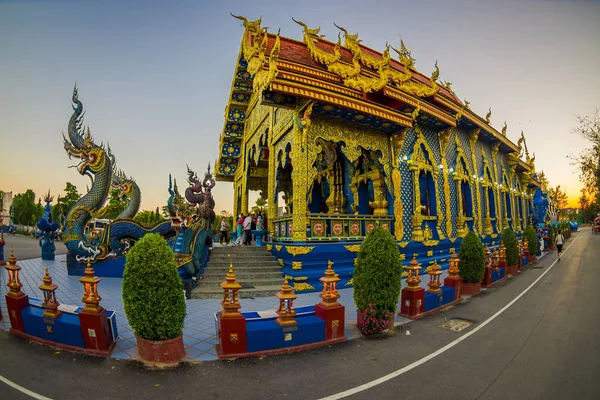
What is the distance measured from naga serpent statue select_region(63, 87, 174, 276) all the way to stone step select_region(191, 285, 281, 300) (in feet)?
14.3

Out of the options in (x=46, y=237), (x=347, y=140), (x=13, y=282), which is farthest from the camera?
(x=46, y=237)

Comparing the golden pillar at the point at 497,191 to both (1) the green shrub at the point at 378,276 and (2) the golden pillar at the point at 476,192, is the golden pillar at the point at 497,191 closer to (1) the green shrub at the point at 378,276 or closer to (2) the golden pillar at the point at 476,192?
→ (2) the golden pillar at the point at 476,192

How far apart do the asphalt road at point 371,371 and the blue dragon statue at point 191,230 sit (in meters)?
3.47

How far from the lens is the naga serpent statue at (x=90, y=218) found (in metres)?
10.2

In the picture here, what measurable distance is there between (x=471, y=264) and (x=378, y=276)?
15.0ft

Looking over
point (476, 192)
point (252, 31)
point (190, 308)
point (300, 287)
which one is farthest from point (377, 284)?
point (476, 192)

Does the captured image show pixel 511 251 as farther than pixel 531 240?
No

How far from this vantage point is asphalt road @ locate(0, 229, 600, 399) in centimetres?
310

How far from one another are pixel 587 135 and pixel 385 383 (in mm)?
18900

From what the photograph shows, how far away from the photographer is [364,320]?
4793 millimetres

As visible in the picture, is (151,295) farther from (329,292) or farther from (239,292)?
(239,292)

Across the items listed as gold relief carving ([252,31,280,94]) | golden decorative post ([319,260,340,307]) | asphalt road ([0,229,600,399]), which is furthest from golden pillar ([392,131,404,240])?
golden decorative post ([319,260,340,307])

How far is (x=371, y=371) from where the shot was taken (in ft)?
11.8

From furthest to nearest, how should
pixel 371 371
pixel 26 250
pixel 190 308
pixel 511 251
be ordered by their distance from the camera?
pixel 26 250 < pixel 511 251 < pixel 190 308 < pixel 371 371
